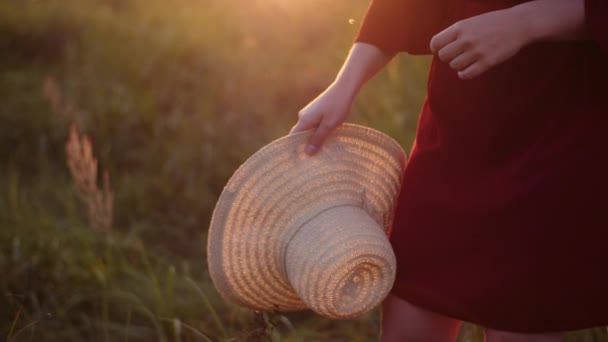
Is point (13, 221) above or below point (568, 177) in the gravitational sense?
below

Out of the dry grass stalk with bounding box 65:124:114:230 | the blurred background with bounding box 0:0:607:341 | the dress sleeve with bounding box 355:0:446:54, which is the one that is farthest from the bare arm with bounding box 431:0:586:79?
the dry grass stalk with bounding box 65:124:114:230

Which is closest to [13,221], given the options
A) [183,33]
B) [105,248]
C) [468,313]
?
[105,248]

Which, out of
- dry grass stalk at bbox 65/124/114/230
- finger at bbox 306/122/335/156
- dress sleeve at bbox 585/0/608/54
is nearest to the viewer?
dress sleeve at bbox 585/0/608/54

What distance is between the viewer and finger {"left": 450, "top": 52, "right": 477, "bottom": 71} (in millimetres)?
1239

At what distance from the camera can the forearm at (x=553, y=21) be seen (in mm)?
1204

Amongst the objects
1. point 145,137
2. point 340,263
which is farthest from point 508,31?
point 145,137

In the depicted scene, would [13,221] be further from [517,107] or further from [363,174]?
[517,107]

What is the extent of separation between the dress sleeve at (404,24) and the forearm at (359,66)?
0.02m

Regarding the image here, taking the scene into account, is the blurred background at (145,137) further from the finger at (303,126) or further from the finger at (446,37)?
the finger at (446,37)

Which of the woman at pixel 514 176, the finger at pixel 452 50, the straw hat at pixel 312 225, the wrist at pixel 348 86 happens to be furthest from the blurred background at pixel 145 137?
the finger at pixel 452 50

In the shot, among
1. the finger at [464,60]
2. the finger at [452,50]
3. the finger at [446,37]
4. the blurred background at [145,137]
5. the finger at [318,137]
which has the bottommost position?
the blurred background at [145,137]

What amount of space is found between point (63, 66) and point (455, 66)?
4.10 meters

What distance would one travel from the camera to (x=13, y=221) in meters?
2.92

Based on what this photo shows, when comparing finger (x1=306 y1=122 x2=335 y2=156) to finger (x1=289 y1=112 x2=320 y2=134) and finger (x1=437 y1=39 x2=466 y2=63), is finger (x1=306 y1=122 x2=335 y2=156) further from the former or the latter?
finger (x1=437 y1=39 x2=466 y2=63)
